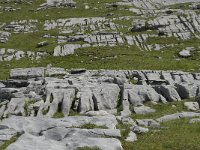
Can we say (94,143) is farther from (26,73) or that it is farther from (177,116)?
(26,73)

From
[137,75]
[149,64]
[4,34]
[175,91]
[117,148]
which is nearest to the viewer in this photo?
[117,148]

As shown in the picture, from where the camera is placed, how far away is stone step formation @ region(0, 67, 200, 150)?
2311 cm

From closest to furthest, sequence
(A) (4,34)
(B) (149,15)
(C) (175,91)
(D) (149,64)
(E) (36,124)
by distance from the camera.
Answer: (E) (36,124) → (C) (175,91) → (D) (149,64) → (A) (4,34) → (B) (149,15)

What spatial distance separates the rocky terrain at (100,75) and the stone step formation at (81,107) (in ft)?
0.26

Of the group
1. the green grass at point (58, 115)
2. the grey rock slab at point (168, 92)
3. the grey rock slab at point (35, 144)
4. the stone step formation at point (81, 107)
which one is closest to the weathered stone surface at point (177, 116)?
the stone step formation at point (81, 107)

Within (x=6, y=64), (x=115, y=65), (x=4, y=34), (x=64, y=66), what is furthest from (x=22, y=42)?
(x=115, y=65)

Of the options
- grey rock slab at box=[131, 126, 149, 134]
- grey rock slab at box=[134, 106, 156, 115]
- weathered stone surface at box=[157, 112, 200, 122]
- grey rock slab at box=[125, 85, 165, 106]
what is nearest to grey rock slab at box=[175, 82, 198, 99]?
grey rock slab at box=[125, 85, 165, 106]

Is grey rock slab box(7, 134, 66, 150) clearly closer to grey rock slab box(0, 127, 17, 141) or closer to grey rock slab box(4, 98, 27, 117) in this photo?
grey rock slab box(0, 127, 17, 141)

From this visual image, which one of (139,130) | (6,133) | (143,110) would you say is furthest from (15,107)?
(139,130)

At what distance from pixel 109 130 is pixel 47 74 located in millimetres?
28982

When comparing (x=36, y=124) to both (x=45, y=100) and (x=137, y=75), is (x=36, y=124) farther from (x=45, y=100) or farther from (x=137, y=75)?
(x=137, y=75)

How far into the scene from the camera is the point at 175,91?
3781cm

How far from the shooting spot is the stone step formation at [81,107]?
23109 mm

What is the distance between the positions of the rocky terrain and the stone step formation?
0.08m
